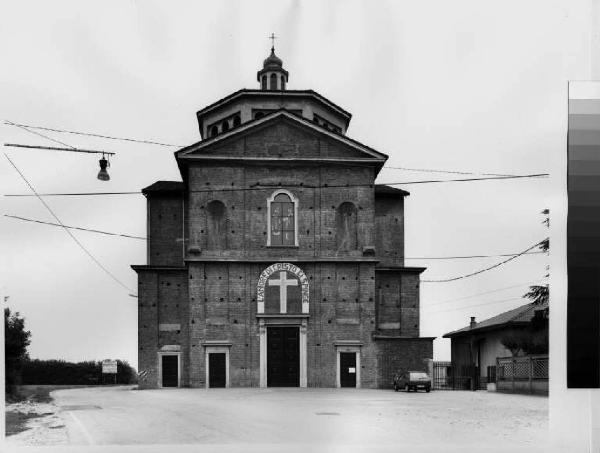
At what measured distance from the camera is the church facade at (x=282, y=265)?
3503cm

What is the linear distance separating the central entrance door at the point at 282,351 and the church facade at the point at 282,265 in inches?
1.8

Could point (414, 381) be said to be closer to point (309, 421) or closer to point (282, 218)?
point (282, 218)

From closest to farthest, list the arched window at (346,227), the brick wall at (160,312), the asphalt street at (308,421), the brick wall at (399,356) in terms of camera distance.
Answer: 1. the asphalt street at (308,421)
2. the arched window at (346,227)
3. the brick wall at (399,356)
4. the brick wall at (160,312)

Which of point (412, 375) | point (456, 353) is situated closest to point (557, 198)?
point (412, 375)

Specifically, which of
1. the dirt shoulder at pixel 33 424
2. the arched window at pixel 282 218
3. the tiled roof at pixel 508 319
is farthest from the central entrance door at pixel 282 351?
the dirt shoulder at pixel 33 424

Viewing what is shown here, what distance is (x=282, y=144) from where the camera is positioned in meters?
35.6

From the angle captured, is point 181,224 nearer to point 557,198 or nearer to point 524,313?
point 524,313

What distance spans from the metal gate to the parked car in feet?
13.8

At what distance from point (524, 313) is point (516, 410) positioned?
1553 centimetres

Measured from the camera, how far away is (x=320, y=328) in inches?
1390

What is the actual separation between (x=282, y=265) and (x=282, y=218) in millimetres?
2123

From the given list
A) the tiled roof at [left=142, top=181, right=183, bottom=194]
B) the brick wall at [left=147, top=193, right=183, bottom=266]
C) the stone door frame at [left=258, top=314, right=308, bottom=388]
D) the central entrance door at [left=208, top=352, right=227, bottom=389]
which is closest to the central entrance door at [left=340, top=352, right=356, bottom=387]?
the stone door frame at [left=258, top=314, right=308, bottom=388]

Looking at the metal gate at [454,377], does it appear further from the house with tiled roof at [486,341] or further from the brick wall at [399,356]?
the brick wall at [399,356]

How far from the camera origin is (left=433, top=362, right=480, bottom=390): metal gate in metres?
39.8
